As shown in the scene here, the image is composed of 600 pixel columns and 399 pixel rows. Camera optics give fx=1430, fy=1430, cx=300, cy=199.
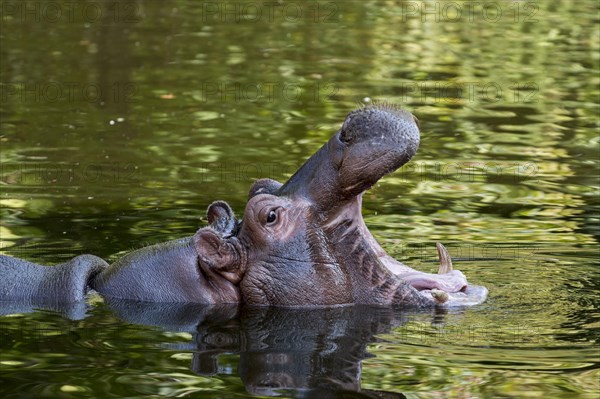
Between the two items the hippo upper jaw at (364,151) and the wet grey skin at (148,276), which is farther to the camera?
the wet grey skin at (148,276)

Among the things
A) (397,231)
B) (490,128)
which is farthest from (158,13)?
(397,231)

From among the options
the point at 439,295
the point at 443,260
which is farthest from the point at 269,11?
the point at 439,295

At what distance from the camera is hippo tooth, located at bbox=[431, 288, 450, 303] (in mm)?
7633

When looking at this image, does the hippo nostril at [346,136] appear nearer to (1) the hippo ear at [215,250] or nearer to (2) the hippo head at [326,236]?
(2) the hippo head at [326,236]

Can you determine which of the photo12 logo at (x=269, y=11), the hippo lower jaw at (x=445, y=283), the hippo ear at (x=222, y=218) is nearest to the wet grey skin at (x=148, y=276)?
the hippo ear at (x=222, y=218)

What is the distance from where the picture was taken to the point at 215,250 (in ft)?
24.5

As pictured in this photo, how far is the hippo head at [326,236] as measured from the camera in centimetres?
717

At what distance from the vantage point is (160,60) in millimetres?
18641

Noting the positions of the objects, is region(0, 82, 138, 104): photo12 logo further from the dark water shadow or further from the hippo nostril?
the hippo nostril

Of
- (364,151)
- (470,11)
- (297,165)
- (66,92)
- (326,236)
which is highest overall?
(364,151)

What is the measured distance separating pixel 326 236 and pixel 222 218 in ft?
2.10

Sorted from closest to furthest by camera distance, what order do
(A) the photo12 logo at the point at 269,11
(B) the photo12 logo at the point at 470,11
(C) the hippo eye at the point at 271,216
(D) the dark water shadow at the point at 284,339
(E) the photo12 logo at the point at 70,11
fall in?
(D) the dark water shadow at the point at 284,339, (C) the hippo eye at the point at 271,216, (E) the photo12 logo at the point at 70,11, (B) the photo12 logo at the point at 470,11, (A) the photo12 logo at the point at 269,11

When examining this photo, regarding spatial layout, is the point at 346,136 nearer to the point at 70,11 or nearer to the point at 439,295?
the point at 439,295

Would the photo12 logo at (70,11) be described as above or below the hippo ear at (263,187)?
below
